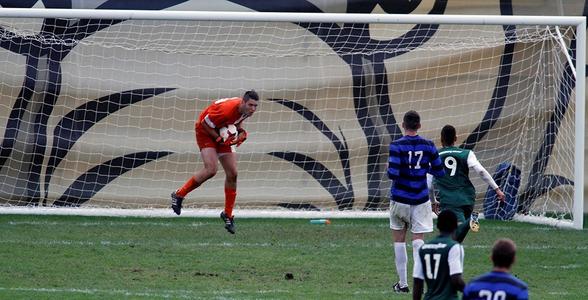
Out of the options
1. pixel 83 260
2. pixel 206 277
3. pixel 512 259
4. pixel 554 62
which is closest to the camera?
pixel 512 259

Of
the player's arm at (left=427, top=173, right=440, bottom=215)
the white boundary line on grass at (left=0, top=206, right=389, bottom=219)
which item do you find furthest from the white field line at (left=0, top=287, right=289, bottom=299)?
the white boundary line on grass at (left=0, top=206, right=389, bottom=219)

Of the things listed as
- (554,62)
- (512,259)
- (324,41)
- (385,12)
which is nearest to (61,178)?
(324,41)

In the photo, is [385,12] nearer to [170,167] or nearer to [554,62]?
[554,62]

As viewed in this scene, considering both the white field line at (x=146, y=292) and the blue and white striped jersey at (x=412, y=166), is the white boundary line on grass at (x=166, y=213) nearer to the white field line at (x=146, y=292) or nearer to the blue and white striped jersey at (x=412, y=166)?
the white field line at (x=146, y=292)

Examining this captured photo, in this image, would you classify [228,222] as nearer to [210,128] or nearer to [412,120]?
[210,128]

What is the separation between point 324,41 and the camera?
659 inches

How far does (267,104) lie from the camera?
16.8 meters

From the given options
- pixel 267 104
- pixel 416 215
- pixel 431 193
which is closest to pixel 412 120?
pixel 416 215

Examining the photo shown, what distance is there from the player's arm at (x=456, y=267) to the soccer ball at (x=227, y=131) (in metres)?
6.05

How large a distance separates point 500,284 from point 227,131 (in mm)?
7153

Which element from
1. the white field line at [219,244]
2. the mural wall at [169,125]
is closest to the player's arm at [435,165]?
the white field line at [219,244]

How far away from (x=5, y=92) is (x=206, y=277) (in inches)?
269

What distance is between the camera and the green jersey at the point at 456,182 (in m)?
11.1

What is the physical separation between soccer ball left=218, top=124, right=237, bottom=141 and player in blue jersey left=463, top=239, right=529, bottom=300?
698cm
